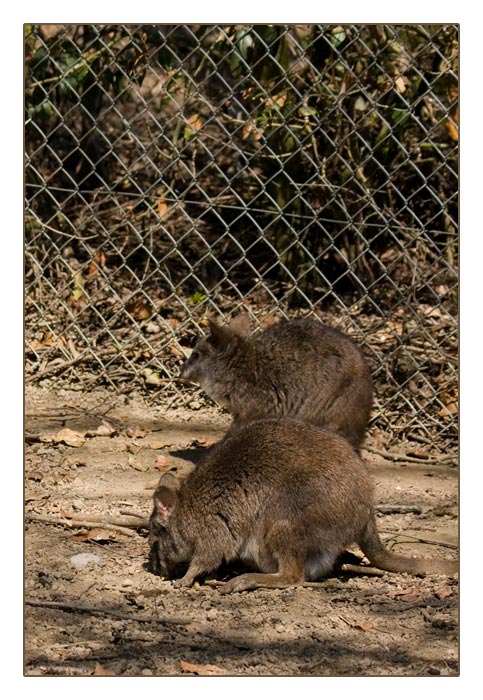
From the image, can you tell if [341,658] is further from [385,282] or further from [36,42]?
[36,42]

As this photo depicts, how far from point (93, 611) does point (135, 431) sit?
7.94 feet

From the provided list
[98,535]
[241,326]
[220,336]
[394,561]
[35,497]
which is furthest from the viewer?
[241,326]

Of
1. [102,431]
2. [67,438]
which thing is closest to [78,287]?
[102,431]

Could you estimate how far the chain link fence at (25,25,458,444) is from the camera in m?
7.06

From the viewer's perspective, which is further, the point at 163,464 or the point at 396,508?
the point at 163,464

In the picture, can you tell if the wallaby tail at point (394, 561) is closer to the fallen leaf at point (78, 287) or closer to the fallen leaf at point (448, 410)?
the fallen leaf at point (448, 410)

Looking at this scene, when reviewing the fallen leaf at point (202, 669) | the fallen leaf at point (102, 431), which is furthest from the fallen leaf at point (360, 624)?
the fallen leaf at point (102, 431)

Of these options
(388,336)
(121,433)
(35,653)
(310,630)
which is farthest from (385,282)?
(35,653)

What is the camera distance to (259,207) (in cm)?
801

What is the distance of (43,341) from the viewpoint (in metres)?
7.76

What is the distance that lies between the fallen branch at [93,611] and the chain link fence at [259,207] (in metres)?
2.94

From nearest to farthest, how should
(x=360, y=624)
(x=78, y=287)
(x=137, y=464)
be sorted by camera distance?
(x=360, y=624)
(x=137, y=464)
(x=78, y=287)

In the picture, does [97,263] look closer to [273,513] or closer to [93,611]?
[273,513]

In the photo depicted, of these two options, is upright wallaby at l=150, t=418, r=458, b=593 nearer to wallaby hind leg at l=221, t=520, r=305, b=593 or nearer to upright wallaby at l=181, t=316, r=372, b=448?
wallaby hind leg at l=221, t=520, r=305, b=593
